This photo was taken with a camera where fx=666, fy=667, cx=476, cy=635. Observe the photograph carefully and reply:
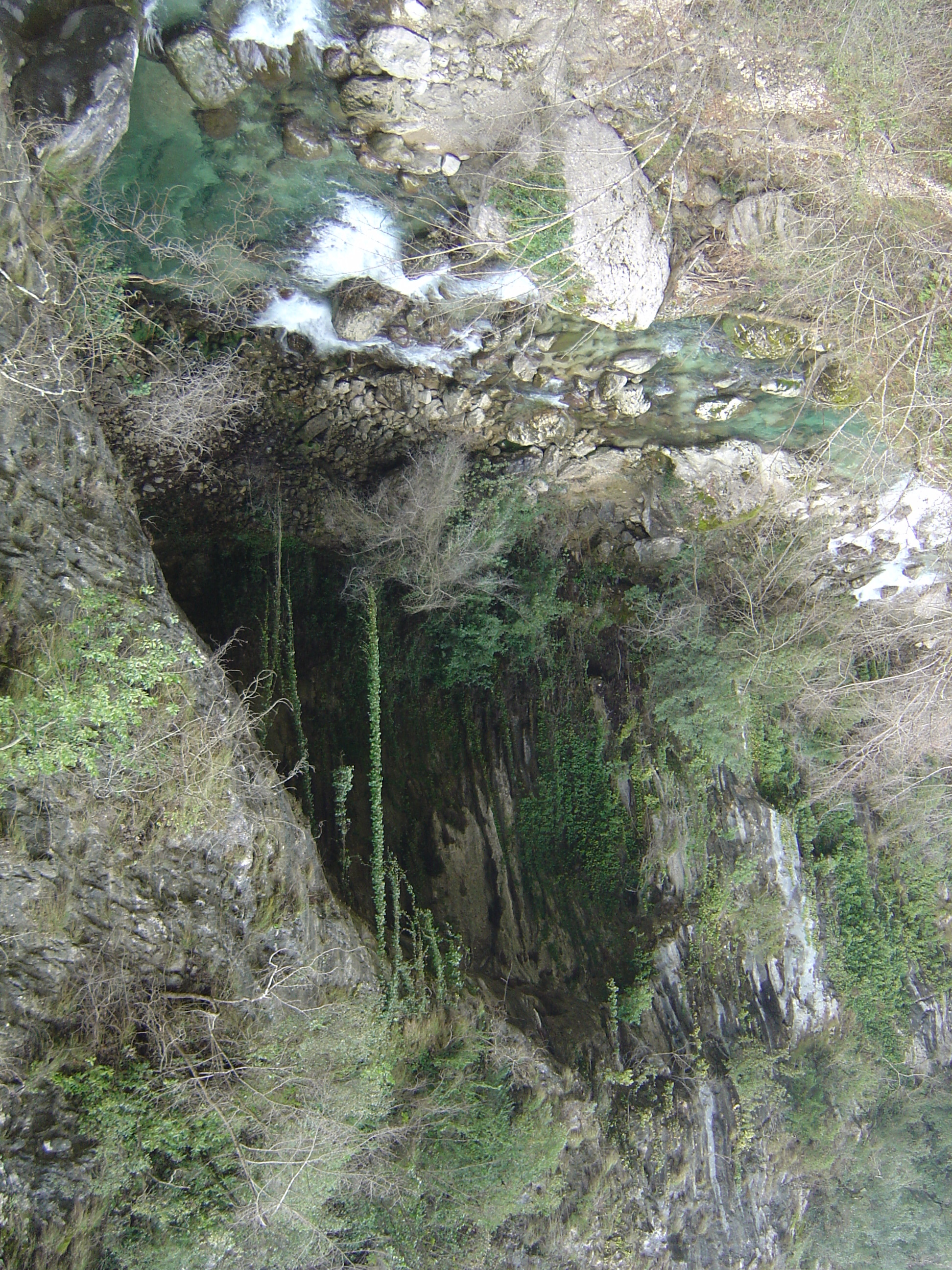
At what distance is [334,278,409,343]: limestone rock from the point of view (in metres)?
5.96

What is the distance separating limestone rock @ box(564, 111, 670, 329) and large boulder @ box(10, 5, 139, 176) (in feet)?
10.4

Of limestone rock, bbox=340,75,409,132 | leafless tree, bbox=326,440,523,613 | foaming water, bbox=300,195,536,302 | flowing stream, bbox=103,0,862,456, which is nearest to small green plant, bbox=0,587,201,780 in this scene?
leafless tree, bbox=326,440,523,613

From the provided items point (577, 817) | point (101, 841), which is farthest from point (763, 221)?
point (101, 841)

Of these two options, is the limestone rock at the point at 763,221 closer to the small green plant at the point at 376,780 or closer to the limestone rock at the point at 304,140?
the limestone rock at the point at 304,140

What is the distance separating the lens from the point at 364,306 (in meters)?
6.00

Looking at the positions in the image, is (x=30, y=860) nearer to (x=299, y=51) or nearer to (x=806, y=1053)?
(x=299, y=51)

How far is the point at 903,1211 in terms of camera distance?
24.5 feet

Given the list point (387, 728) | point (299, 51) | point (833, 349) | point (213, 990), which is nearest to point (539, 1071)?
point (213, 990)

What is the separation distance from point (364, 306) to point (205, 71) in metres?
1.89

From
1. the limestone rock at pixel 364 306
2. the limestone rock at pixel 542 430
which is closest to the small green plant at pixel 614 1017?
the limestone rock at pixel 542 430

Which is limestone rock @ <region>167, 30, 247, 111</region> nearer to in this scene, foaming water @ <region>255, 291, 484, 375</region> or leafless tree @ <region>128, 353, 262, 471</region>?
foaming water @ <region>255, 291, 484, 375</region>

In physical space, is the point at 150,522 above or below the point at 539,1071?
above

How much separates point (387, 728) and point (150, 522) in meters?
3.00

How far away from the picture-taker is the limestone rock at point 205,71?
15.2 feet
